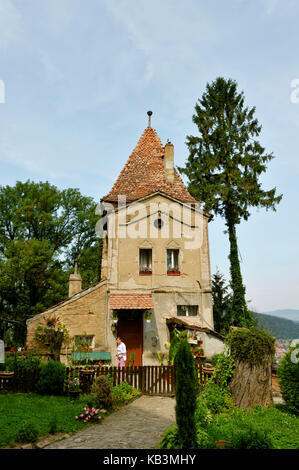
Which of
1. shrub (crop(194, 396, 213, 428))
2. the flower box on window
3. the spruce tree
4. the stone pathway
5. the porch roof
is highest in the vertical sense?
the flower box on window

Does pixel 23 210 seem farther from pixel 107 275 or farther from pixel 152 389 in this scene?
pixel 152 389

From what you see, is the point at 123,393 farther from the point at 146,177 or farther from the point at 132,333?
the point at 146,177

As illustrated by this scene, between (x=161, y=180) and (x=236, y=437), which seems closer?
(x=236, y=437)

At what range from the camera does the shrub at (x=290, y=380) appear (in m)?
8.72

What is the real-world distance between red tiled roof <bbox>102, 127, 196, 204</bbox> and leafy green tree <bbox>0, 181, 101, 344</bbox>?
11.3 meters

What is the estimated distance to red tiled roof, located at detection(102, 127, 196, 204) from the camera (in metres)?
18.6

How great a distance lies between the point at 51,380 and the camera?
10391 millimetres

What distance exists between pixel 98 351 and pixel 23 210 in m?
18.7

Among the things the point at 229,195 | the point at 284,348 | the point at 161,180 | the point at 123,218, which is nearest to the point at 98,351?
the point at 123,218

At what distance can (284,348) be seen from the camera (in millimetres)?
9711

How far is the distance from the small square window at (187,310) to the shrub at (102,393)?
7557 mm

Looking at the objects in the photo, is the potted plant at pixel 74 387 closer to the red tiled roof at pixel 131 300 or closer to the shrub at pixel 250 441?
the red tiled roof at pixel 131 300

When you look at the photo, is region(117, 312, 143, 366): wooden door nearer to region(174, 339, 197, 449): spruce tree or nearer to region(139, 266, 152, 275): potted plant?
region(139, 266, 152, 275): potted plant

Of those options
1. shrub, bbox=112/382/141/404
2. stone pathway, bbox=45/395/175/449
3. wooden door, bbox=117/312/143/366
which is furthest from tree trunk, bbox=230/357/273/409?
wooden door, bbox=117/312/143/366
